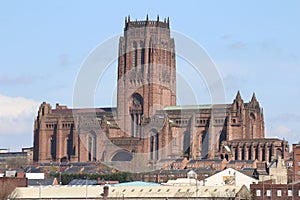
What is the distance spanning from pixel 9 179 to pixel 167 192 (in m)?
24.2

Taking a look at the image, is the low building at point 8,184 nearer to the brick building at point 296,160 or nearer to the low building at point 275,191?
the low building at point 275,191

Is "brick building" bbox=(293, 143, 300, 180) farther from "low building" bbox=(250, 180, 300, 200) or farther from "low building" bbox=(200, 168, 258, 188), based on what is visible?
"low building" bbox=(250, 180, 300, 200)

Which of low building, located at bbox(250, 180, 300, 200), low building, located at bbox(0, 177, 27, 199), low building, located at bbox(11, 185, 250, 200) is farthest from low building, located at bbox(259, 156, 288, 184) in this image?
low building, located at bbox(0, 177, 27, 199)

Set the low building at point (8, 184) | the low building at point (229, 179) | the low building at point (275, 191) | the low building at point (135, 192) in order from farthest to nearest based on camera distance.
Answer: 1. the low building at point (229, 179)
2. the low building at point (8, 184)
3. the low building at point (135, 192)
4. the low building at point (275, 191)

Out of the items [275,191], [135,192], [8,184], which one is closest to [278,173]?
[275,191]

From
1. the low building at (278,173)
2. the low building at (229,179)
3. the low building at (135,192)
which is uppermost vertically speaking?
the low building at (278,173)

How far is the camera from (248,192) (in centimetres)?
13450

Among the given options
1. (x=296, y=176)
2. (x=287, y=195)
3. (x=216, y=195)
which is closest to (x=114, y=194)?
(x=216, y=195)

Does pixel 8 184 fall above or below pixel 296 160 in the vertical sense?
below

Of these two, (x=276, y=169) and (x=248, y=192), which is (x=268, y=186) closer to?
(x=248, y=192)

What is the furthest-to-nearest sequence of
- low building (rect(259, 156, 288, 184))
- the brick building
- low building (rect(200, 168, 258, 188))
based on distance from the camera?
low building (rect(259, 156, 288, 184))
the brick building
low building (rect(200, 168, 258, 188))

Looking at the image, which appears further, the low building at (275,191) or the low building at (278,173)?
the low building at (278,173)

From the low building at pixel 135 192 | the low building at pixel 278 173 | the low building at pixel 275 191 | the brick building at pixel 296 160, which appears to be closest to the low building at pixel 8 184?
the low building at pixel 135 192

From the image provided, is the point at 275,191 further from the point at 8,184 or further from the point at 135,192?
the point at 8,184
